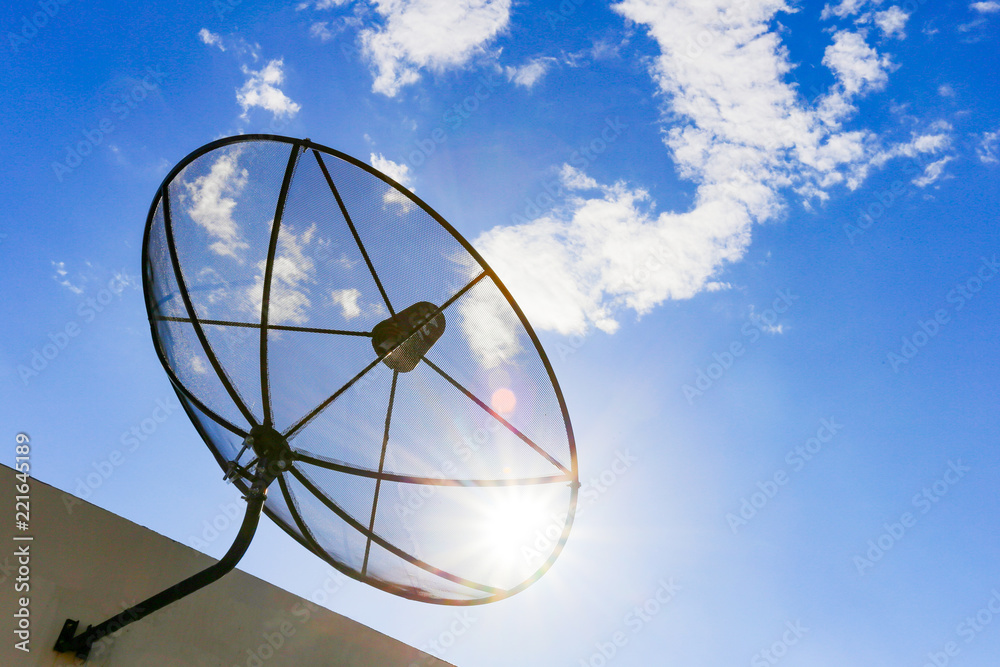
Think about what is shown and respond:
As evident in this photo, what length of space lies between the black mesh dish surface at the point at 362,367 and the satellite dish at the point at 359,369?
0.5 inches

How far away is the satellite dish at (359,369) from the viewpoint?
4684 mm

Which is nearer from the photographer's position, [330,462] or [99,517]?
[99,517]

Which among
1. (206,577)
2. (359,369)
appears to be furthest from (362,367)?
(206,577)

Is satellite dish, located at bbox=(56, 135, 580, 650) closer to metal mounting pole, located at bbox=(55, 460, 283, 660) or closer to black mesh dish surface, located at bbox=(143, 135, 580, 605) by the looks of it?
black mesh dish surface, located at bbox=(143, 135, 580, 605)

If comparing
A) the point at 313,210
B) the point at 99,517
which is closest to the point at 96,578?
the point at 99,517

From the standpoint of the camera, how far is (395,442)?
528cm

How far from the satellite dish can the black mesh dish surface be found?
0.04ft

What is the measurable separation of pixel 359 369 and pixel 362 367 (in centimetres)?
3

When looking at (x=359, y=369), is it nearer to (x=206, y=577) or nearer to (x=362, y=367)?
(x=362, y=367)

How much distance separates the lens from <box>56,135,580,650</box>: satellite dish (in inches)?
184

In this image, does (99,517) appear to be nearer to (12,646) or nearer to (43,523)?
(43,523)

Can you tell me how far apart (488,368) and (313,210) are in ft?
6.51

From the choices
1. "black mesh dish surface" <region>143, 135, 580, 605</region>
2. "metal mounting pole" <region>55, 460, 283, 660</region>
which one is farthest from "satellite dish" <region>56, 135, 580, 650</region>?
"metal mounting pole" <region>55, 460, 283, 660</region>

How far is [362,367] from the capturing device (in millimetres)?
5055
